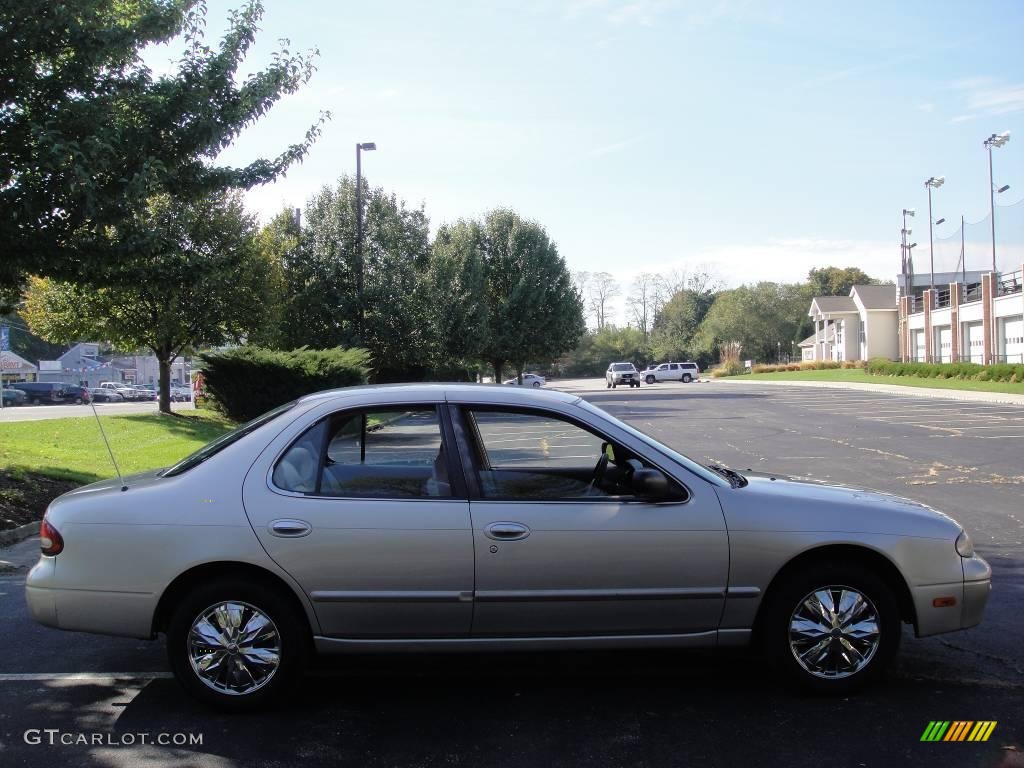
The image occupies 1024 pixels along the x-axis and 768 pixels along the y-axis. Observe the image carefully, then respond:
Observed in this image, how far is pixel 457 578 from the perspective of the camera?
4.33m

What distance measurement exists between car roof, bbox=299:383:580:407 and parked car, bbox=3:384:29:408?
49.7 meters

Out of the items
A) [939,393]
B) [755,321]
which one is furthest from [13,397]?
[755,321]

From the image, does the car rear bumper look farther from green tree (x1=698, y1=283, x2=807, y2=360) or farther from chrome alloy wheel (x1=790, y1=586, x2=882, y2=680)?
green tree (x1=698, y1=283, x2=807, y2=360)

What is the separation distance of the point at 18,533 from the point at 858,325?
76939 mm

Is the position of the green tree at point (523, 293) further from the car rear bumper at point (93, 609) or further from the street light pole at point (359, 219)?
the car rear bumper at point (93, 609)

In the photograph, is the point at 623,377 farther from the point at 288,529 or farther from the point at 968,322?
the point at 288,529

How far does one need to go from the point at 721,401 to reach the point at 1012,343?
68.0 ft

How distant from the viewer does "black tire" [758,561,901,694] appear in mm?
4445

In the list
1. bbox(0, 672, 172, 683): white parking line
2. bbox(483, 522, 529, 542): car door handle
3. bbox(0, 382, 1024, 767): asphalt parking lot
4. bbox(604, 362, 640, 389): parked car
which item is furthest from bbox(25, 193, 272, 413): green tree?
bbox(604, 362, 640, 389): parked car

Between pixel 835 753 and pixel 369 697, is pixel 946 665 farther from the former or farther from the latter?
pixel 369 697

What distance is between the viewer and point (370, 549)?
4344 millimetres

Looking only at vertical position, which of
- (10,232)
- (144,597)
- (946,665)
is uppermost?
(10,232)

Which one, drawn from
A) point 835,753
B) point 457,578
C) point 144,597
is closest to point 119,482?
point 144,597

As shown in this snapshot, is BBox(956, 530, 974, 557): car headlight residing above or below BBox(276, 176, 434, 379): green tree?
below
